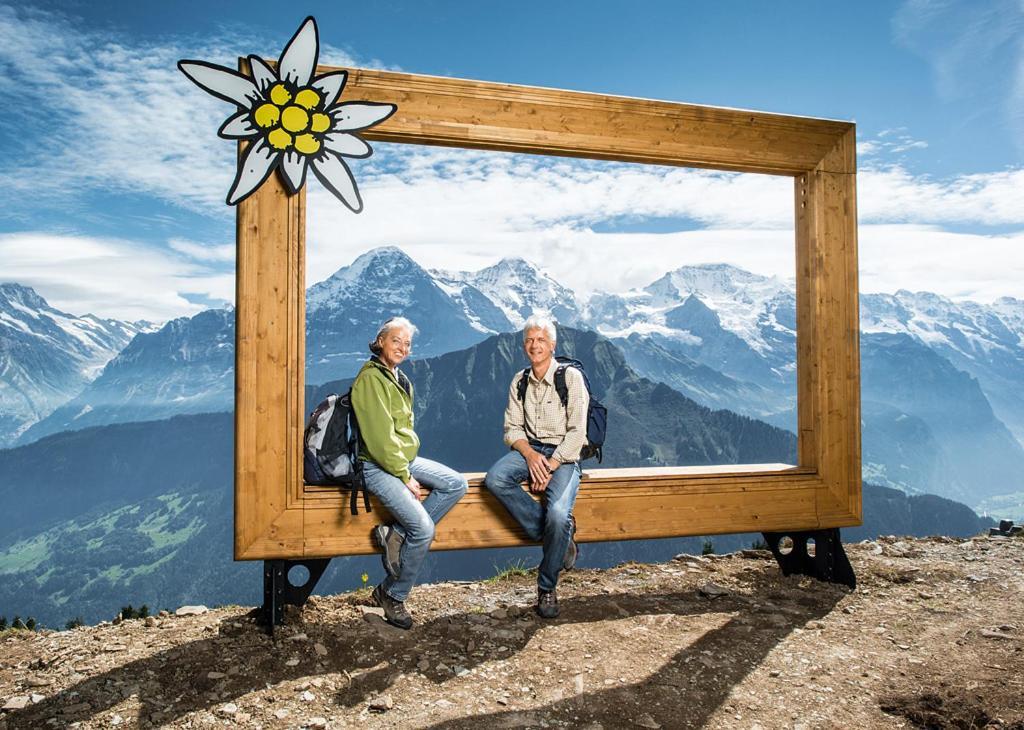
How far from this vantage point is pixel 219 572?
371 feet

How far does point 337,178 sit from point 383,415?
1611mm

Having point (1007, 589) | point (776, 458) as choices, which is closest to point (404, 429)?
point (1007, 589)

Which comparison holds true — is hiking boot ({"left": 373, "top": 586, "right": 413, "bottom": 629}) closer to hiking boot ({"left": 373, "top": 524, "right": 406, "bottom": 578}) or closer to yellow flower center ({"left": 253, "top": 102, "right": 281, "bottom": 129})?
hiking boot ({"left": 373, "top": 524, "right": 406, "bottom": 578})

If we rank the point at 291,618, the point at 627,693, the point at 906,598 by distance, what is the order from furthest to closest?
1. the point at 906,598
2. the point at 291,618
3. the point at 627,693

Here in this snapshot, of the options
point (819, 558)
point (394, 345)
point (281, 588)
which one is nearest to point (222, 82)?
point (394, 345)

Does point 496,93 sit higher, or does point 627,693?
point 496,93

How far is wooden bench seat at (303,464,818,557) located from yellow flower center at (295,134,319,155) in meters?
2.11

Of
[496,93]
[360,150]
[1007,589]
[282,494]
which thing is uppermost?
[496,93]

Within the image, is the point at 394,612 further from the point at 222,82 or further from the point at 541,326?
the point at 222,82

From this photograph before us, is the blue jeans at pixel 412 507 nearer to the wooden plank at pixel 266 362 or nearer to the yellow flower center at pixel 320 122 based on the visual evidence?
the wooden plank at pixel 266 362

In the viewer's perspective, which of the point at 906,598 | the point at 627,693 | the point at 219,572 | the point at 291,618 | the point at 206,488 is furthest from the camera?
the point at 206,488

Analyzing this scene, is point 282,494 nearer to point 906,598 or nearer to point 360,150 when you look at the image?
point 360,150

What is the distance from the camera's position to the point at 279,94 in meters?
4.59

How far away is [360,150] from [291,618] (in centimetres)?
305
